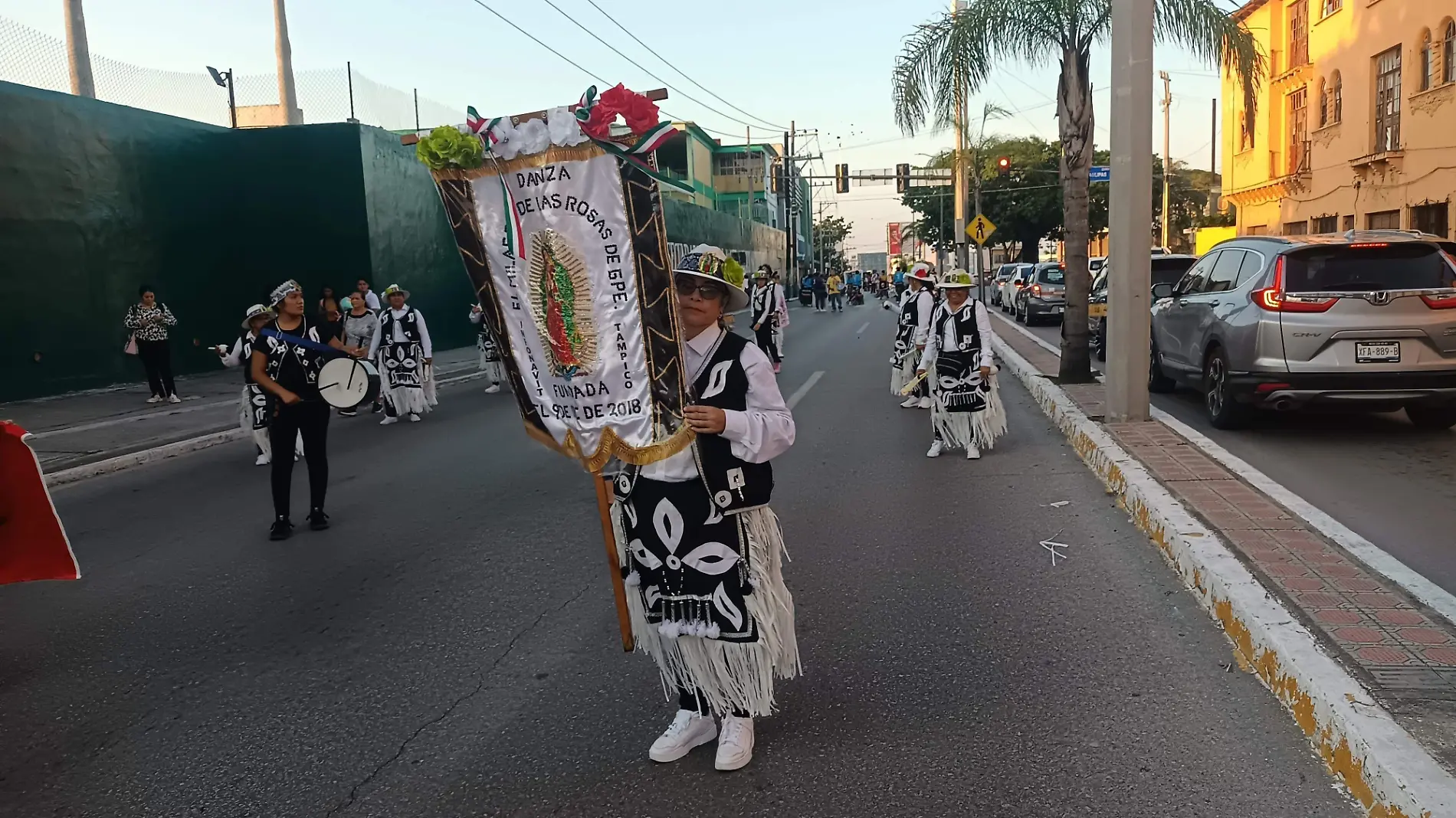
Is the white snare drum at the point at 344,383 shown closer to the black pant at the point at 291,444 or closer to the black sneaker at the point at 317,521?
the black pant at the point at 291,444

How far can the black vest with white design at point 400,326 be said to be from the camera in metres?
13.0

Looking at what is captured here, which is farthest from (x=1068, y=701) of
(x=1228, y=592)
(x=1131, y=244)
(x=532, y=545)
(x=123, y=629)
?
(x=1131, y=244)

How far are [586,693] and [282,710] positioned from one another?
1.19 meters

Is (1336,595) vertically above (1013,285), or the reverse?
(1013,285)

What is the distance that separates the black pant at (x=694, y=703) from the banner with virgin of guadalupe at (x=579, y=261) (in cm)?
84

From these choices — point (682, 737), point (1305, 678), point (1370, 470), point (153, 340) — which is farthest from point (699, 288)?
point (153, 340)

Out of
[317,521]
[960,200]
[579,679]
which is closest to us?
[579,679]

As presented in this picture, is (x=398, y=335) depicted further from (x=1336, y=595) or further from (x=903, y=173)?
(x=903, y=173)

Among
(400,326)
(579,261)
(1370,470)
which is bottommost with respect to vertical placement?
(1370,470)

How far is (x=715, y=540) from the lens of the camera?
11.2ft

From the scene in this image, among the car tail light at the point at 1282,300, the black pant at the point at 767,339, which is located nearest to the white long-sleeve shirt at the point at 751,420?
the car tail light at the point at 1282,300

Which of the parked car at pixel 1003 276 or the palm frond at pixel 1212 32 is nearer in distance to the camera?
the palm frond at pixel 1212 32

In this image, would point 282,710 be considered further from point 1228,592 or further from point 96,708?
point 1228,592

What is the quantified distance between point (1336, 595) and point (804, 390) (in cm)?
1025
